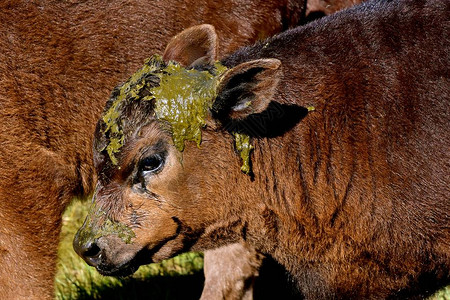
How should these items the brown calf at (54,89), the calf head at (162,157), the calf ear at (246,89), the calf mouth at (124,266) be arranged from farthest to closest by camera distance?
the brown calf at (54,89) < the calf mouth at (124,266) < the calf head at (162,157) < the calf ear at (246,89)

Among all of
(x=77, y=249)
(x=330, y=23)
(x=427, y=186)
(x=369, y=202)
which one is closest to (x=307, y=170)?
(x=369, y=202)

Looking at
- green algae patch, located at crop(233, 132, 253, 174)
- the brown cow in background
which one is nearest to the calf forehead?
green algae patch, located at crop(233, 132, 253, 174)

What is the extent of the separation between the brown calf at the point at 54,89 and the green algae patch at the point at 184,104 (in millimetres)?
1256

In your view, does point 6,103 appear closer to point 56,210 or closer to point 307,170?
point 56,210

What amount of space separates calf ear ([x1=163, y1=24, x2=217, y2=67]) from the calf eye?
802 mm

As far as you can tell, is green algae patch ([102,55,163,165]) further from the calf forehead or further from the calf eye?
the calf eye

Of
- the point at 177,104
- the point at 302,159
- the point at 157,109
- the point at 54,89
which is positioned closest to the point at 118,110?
the point at 157,109

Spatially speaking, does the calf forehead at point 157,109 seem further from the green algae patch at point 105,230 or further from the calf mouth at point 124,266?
the calf mouth at point 124,266

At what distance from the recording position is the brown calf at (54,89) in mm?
5055

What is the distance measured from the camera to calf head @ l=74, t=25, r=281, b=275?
13.5 ft

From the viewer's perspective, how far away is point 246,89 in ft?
13.4

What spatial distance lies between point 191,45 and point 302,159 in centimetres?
100

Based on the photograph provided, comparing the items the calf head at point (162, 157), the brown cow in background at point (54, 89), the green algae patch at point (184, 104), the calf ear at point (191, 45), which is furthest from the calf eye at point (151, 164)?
the brown cow in background at point (54, 89)

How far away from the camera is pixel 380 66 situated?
447 cm
